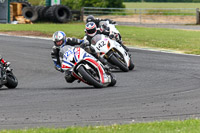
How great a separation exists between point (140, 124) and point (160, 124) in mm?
259

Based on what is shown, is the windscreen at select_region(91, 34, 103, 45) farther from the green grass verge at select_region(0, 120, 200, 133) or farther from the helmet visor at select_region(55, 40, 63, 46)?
the green grass verge at select_region(0, 120, 200, 133)

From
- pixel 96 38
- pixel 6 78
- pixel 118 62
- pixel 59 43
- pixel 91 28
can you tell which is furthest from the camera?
pixel 118 62

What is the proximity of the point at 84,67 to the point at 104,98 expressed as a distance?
1.72 meters

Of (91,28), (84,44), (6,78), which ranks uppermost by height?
(91,28)

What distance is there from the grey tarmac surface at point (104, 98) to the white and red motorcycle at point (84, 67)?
0.25 m

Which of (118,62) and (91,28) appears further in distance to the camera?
(118,62)

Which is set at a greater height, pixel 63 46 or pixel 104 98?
pixel 63 46

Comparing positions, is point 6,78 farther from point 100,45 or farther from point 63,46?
point 100,45

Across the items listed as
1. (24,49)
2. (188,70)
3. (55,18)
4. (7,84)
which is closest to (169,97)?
(7,84)

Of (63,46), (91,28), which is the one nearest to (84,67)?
(63,46)

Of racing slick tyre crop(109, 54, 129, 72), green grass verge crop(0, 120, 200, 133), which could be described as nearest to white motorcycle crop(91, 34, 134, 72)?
racing slick tyre crop(109, 54, 129, 72)

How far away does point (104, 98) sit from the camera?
9.38 m

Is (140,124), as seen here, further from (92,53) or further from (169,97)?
Result: (92,53)

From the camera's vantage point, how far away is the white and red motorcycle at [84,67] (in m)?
10.9
